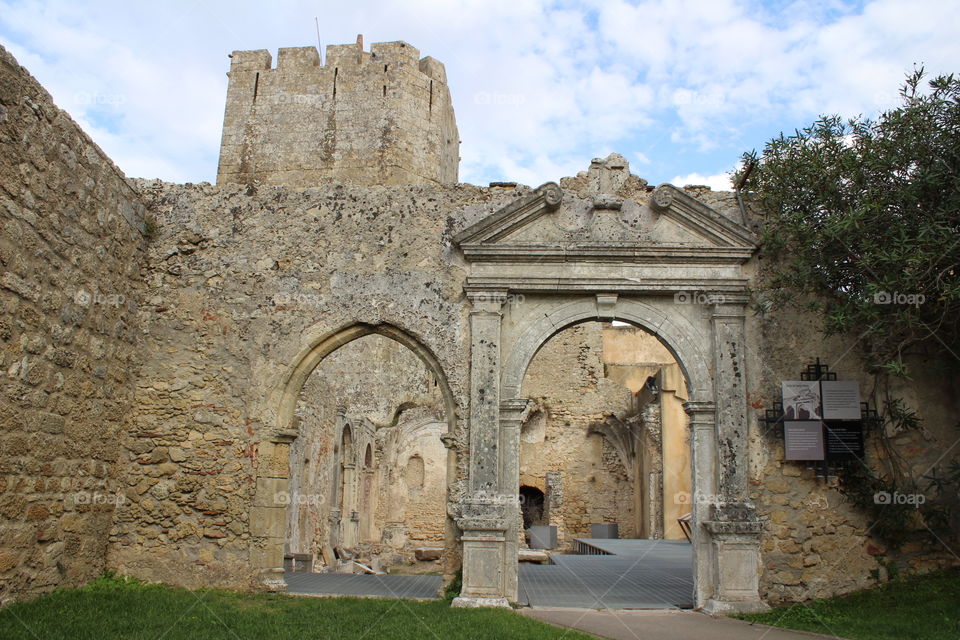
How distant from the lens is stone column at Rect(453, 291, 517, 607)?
752 centimetres

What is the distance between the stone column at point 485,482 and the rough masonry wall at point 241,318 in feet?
0.61

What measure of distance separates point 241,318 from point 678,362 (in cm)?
462

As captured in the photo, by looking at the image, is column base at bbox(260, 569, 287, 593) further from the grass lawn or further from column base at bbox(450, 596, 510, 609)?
column base at bbox(450, 596, 510, 609)

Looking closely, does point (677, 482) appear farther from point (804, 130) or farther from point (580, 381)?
point (804, 130)

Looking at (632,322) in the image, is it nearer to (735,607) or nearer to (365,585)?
(735,607)

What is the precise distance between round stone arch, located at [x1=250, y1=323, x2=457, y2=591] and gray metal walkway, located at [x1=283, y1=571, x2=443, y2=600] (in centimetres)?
52

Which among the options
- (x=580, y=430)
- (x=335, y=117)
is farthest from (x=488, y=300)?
(x=580, y=430)

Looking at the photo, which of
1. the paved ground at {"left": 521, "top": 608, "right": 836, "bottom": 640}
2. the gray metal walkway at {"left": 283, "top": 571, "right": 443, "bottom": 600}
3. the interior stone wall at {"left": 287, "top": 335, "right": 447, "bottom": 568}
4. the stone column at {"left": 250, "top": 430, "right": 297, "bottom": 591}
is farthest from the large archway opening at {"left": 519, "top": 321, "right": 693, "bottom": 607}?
the stone column at {"left": 250, "top": 430, "right": 297, "bottom": 591}

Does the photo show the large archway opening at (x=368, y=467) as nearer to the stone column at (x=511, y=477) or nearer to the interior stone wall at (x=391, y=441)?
the interior stone wall at (x=391, y=441)

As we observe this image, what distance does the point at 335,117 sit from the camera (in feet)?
63.3

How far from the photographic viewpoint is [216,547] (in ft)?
26.2

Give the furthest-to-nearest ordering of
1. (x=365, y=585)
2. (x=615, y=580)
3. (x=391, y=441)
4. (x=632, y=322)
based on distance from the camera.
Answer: (x=391, y=441), (x=615, y=580), (x=365, y=585), (x=632, y=322)

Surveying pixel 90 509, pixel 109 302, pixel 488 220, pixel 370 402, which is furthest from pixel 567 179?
pixel 370 402

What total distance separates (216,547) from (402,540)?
13.6 metres
